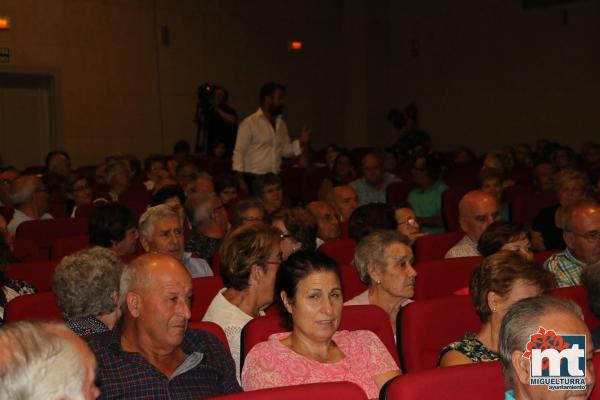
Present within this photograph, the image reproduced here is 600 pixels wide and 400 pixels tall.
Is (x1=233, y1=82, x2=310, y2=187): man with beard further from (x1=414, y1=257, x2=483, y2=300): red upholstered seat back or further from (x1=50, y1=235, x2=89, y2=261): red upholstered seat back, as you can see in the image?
(x1=414, y1=257, x2=483, y2=300): red upholstered seat back

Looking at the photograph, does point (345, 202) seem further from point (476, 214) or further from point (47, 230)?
point (47, 230)

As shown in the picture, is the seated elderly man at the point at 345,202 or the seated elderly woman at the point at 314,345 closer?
the seated elderly woman at the point at 314,345

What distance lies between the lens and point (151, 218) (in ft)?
15.1

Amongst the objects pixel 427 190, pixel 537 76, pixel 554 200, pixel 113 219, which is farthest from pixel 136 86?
pixel 113 219

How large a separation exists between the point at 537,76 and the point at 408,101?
290cm

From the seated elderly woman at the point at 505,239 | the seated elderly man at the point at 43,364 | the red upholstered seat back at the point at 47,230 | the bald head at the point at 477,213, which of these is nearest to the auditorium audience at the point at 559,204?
the bald head at the point at 477,213

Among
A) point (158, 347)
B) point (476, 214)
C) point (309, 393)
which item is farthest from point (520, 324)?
point (476, 214)

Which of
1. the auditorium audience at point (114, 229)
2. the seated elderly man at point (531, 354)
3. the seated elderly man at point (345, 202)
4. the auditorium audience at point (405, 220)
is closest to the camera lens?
the seated elderly man at point (531, 354)

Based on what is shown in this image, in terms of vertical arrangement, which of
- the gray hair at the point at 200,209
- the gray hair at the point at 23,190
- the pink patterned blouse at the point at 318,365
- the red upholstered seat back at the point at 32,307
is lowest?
the pink patterned blouse at the point at 318,365

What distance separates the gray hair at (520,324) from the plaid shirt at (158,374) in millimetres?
958

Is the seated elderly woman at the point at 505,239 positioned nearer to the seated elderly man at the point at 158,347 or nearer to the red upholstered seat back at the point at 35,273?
the seated elderly man at the point at 158,347

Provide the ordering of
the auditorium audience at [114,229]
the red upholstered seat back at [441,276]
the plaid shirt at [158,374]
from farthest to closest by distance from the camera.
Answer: the auditorium audience at [114,229] < the red upholstered seat back at [441,276] < the plaid shirt at [158,374]

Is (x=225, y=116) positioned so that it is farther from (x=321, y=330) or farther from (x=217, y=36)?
(x=321, y=330)

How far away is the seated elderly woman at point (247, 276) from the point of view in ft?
11.9
